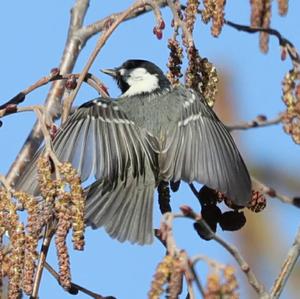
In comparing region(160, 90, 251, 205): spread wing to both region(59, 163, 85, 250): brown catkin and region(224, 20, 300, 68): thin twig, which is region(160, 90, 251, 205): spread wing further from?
region(59, 163, 85, 250): brown catkin

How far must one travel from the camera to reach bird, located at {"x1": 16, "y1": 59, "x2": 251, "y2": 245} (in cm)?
313

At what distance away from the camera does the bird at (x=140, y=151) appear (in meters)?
3.13

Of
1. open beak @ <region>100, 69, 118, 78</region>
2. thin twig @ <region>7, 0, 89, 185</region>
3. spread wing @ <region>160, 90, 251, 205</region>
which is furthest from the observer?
open beak @ <region>100, 69, 118, 78</region>

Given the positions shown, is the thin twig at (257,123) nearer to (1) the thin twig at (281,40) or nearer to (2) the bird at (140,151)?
(1) the thin twig at (281,40)

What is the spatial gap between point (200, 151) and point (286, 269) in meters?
1.30

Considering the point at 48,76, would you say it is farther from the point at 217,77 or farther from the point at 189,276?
the point at 189,276

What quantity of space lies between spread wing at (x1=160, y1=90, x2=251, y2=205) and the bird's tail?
15cm

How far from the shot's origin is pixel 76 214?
2150 millimetres

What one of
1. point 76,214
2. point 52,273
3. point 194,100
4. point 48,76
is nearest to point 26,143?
point 194,100

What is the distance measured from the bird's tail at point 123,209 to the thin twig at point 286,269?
3.26 feet

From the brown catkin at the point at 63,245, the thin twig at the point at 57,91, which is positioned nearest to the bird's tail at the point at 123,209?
the thin twig at the point at 57,91

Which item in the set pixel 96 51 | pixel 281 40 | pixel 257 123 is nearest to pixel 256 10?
pixel 281 40

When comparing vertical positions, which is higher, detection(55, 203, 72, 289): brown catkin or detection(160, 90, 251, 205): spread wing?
detection(55, 203, 72, 289): brown catkin

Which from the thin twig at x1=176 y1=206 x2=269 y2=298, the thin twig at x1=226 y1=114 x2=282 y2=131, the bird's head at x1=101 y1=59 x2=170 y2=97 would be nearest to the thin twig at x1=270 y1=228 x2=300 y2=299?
the thin twig at x1=176 y1=206 x2=269 y2=298
